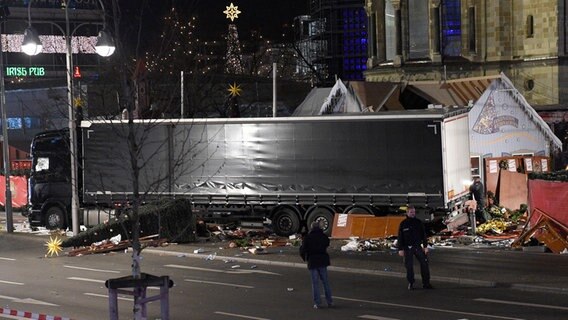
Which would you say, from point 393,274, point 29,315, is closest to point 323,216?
point 393,274

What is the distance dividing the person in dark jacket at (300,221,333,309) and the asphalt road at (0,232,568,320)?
1.09 ft

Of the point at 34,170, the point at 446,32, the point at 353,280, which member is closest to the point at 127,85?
the point at 353,280

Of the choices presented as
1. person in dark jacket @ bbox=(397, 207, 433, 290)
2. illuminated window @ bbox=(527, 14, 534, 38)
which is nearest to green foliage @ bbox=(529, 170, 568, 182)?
person in dark jacket @ bbox=(397, 207, 433, 290)

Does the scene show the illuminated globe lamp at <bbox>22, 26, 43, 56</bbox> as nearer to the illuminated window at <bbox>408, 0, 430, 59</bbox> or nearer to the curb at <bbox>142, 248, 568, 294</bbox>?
the curb at <bbox>142, 248, 568, 294</bbox>

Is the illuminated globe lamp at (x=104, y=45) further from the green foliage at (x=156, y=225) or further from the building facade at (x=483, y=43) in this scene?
the building facade at (x=483, y=43)

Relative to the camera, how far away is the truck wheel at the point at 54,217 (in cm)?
3669

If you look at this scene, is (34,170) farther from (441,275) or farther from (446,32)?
(446,32)

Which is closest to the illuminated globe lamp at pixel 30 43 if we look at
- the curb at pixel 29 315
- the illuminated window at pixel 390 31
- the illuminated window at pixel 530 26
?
the curb at pixel 29 315

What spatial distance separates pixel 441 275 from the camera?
2195cm

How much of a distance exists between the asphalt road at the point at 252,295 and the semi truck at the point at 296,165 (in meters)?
4.86

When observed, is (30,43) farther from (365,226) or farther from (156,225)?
(365,226)

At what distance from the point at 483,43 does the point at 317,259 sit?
45.2 meters

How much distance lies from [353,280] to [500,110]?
16.8 metres

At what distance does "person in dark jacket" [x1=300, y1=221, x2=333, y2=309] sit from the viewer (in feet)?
59.2
